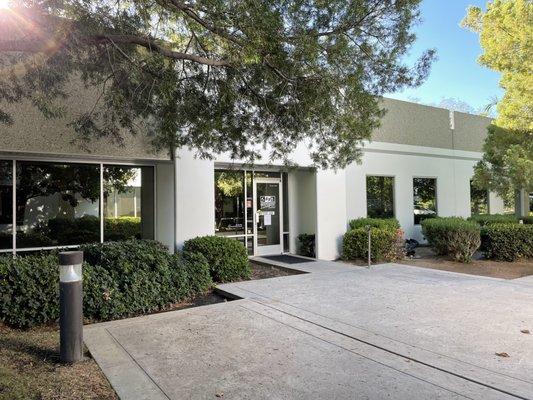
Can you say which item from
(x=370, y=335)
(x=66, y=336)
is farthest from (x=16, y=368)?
(x=370, y=335)

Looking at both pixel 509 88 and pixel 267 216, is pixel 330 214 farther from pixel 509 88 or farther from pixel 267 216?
pixel 509 88

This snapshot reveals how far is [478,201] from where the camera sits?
65.8 feet

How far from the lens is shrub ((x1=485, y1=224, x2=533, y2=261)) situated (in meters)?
12.8

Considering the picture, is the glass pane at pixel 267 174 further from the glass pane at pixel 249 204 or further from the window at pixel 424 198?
the window at pixel 424 198

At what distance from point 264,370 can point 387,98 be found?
1376 centimetres

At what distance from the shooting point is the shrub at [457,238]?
40.3ft

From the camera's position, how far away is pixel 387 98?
16.4m

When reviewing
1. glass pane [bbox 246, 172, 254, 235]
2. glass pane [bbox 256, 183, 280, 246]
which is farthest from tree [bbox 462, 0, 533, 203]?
glass pane [bbox 246, 172, 254, 235]

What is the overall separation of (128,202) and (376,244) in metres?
6.72

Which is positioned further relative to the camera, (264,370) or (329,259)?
(329,259)

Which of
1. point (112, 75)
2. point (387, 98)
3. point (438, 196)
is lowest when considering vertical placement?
point (438, 196)

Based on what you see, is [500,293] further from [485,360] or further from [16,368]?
[16,368]

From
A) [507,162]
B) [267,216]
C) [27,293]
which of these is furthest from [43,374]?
[507,162]

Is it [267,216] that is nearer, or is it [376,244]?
[376,244]
